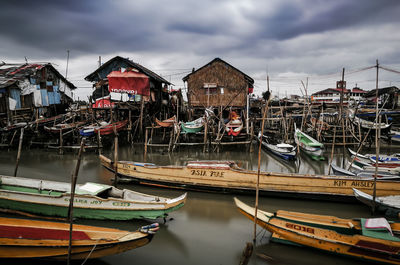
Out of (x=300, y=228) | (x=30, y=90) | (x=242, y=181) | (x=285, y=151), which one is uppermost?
(x=30, y=90)

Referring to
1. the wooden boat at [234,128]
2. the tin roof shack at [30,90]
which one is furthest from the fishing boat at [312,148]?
the tin roof shack at [30,90]

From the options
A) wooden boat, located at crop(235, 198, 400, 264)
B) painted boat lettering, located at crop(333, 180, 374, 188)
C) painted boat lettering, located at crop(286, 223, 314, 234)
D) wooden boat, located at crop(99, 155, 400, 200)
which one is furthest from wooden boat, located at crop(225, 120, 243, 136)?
painted boat lettering, located at crop(286, 223, 314, 234)

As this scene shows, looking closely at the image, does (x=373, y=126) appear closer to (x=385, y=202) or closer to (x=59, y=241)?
(x=385, y=202)

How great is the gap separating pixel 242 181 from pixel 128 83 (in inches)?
566

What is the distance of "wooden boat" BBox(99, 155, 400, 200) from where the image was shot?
9195mm

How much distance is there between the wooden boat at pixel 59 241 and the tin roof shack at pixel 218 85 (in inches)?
754

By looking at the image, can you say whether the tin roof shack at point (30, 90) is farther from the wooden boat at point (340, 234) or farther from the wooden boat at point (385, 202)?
the wooden boat at point (385, 202)

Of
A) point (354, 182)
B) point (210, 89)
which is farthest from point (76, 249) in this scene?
point (210, 89)

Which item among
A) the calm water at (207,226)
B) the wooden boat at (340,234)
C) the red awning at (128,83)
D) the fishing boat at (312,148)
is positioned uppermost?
the red awning at (128,83)

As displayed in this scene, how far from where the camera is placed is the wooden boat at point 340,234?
5548mm

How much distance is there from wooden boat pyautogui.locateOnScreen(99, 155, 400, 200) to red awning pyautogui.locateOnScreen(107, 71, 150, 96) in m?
10.3

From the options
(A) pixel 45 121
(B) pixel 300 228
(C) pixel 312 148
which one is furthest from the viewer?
(A) pixel 45 121

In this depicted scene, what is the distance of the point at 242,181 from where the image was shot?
10031 millimetres

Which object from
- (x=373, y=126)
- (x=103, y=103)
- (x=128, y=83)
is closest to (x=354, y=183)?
(x=373, y=126)
